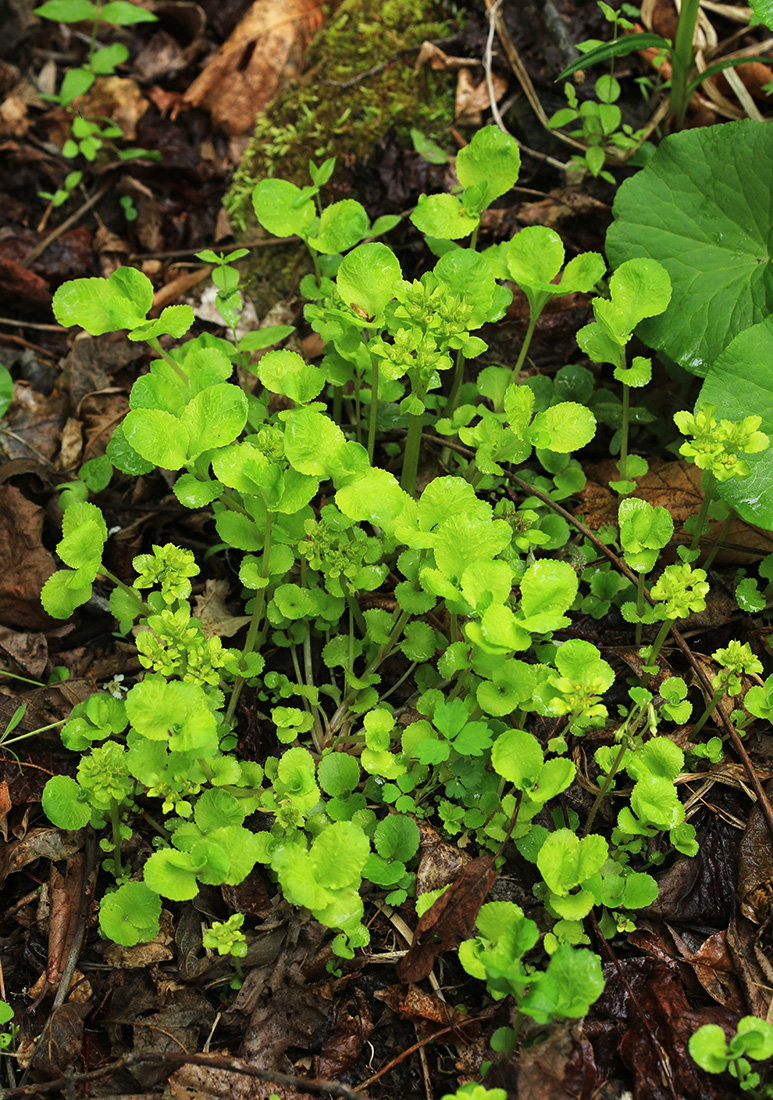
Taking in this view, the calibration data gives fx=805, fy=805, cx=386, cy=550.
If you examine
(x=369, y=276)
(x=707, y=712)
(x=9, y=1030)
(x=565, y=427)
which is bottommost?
(x=9, y=1030)

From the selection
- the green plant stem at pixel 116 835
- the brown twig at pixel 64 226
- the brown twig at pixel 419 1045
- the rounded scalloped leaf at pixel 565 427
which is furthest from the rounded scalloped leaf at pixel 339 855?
the brown twig at pixel 64 226

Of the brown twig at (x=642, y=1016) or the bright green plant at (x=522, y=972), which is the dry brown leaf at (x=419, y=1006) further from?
the brown twig at (x=642, y=1016)

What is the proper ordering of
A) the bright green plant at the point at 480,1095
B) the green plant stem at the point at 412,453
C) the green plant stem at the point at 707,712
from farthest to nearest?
the green plant stem at the point at 412,453 → the green plant stem at the point at 707,712 → the bright green plant at the point at 480,1095

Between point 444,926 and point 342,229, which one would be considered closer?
point 444,926

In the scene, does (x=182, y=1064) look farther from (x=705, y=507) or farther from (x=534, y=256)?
(x=534, y=256)

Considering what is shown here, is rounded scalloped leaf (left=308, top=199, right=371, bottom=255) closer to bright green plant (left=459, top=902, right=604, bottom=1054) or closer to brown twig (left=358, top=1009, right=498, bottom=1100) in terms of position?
bright green plant (left=459, top=902, right=604, bottom=1054)

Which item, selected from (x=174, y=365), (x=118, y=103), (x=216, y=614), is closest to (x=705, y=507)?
(x=216, y=614)

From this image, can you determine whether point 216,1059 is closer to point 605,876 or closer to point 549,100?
point 605,876
